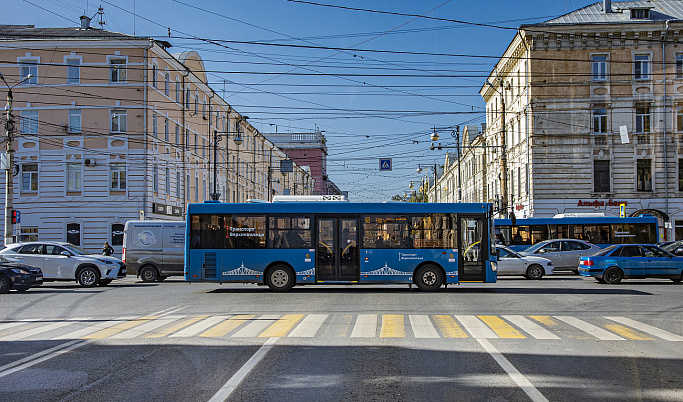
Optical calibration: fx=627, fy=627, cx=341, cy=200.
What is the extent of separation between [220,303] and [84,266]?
8545 mm

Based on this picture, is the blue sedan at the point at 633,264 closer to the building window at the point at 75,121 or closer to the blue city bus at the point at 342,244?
the blue city bus at the point at 342,244

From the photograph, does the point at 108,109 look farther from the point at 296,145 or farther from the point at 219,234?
the point at 296,145

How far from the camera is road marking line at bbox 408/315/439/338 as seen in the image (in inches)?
424

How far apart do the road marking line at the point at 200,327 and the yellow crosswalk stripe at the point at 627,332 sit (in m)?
7.38

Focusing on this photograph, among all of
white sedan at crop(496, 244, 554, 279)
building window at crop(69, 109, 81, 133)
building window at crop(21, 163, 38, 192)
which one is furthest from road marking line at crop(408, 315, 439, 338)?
building window at crop(21, 163, 38, 192)

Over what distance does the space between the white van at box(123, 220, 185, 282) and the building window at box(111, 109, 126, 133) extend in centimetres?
1540

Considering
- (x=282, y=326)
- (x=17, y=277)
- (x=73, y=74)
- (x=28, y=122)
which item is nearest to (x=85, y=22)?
(x=73, y=74)

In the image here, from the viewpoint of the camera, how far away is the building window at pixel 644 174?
42438mm

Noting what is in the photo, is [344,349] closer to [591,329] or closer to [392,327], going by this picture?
[392,327]

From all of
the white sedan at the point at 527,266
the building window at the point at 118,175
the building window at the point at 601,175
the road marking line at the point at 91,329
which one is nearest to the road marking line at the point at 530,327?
the road marking line at the point at 91,329

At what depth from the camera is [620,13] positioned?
43875 millimetres

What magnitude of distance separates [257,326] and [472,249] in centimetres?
984

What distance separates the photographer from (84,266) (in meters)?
22.6

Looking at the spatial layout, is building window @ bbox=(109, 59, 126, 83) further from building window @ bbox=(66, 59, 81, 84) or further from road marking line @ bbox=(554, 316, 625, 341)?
road marking line @ bbox=(554, 316, 625, 341)
